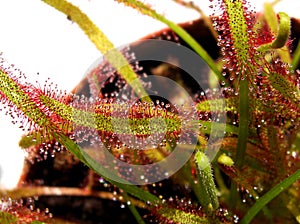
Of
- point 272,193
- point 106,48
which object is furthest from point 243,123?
point 106,48

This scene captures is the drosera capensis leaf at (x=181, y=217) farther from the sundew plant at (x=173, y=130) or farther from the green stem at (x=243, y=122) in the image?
the green stem at (x=243, y=122)

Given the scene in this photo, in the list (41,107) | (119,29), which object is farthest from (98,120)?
(119,29)

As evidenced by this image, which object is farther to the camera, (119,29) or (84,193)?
(119,29)

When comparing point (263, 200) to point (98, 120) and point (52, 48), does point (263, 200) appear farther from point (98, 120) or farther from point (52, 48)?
point (52, 48)

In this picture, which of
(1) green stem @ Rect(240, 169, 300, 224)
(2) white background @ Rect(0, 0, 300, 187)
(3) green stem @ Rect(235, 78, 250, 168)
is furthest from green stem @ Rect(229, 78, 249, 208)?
(2) white background @ Rect(0, 0, 300, 187)

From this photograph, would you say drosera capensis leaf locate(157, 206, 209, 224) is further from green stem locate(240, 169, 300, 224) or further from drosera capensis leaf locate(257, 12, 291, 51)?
drosera capensis leaf locate(257, 12, 291, 51)

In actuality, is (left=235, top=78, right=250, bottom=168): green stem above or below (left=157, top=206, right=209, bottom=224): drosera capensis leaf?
above

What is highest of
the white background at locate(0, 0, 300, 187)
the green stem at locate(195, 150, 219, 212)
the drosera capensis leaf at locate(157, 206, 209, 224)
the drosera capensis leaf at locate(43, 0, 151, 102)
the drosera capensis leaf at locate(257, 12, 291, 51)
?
the white background at locate(0, 0, 300, 187)
